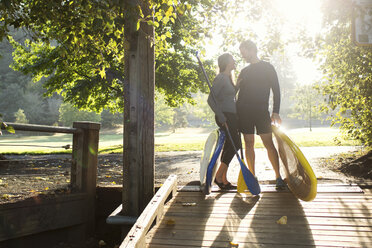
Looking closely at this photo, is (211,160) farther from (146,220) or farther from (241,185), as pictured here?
(146,220)

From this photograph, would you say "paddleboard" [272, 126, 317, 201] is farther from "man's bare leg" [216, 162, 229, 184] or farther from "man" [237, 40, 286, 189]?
"man's bare leg" [216, 162, 229, 184]

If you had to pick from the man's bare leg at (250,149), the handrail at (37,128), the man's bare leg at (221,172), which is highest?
the handrail at (37,128)

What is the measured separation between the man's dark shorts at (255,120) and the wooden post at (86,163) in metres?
2.37

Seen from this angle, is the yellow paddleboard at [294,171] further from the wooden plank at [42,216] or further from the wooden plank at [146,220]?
the wooden plank at [42,216]

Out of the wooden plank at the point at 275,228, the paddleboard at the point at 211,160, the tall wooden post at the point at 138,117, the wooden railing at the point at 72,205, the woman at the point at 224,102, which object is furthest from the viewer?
the woman at the point at 224,102

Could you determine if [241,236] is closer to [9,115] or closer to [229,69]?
[229,69]

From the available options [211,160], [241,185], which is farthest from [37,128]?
[241,185]

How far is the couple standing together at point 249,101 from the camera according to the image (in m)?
4.77

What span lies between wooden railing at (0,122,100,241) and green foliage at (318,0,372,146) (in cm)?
575

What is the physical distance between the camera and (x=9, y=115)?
6128 centimetres

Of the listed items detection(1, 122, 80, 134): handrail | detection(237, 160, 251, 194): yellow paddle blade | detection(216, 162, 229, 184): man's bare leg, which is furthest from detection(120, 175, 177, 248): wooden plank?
detection(1, 122, 80, 134): handrail

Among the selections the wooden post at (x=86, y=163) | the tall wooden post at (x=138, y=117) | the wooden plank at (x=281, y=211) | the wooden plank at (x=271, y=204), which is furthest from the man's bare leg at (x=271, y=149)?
the wooden post at (x=86, y=163)

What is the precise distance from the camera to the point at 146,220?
321cm

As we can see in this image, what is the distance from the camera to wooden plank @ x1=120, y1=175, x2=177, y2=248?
278cm
